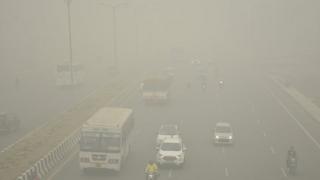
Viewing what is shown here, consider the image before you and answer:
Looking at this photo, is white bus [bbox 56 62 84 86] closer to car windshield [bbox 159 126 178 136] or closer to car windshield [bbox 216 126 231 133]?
car windshield [bbox 159 126 178 136]

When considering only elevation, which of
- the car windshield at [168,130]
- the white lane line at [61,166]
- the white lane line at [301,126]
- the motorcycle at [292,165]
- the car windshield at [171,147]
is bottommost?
the white lane line at [301,126]

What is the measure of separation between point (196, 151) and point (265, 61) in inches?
3884

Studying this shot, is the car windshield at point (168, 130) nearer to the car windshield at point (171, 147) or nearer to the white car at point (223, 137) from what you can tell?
the white car at point (223, 137)

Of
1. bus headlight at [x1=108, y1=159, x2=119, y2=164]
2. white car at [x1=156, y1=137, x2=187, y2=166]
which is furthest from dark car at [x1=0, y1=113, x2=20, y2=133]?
bus headlight at [x1=108, y1=159, x2=119, y2=164]

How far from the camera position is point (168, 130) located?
4841 cm

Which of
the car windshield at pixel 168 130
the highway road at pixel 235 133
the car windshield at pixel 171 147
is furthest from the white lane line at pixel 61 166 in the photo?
the car windshield at pixel 168 130

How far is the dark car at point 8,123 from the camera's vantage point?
51500 mm

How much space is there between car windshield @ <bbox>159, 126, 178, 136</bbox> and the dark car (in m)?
12.4

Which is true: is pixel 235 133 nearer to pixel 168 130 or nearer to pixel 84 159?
pixel 168 130

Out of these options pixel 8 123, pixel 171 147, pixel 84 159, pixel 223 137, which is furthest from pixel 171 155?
pixel 8 123

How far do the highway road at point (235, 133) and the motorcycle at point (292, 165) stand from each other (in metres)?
0.39

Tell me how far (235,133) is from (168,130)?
789 centimetres

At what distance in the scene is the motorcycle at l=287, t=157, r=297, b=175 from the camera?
38750mm

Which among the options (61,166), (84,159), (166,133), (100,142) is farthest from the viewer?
(166,133)
